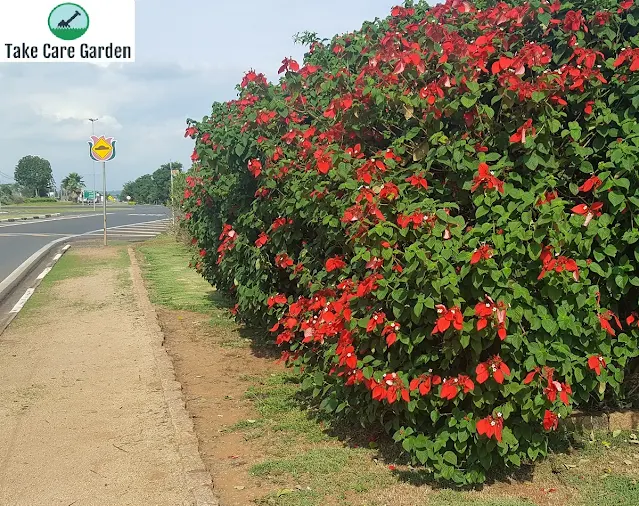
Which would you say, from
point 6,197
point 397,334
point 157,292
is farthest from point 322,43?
point 6,197

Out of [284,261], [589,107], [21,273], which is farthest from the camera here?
[21,273]

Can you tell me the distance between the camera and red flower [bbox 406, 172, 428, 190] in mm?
3963

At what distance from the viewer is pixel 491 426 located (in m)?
3.61

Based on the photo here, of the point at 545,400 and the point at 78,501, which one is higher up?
the point at 545,400

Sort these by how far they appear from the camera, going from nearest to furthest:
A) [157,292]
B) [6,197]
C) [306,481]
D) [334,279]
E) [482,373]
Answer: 1. [482,373]
2. [306,481]
3. [334,279]
4. [157,292]
5. [6,197]

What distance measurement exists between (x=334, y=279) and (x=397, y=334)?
3.89 ft

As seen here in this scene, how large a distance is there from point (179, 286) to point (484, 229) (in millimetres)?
9365

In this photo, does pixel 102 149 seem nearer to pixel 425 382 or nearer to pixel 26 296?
pixel 26 296

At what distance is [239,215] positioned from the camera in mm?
6996

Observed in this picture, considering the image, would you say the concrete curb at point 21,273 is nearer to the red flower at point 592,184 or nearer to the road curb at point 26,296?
the road curb at point 26,296

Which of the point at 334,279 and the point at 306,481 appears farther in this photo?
the point at 334,279

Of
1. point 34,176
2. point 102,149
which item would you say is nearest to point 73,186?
point 34,176

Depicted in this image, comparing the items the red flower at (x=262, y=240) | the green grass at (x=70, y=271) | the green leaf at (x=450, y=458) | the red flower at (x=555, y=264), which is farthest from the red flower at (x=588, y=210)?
the green grass at (x=70, y=271)

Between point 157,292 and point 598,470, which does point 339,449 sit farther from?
point 157,292
